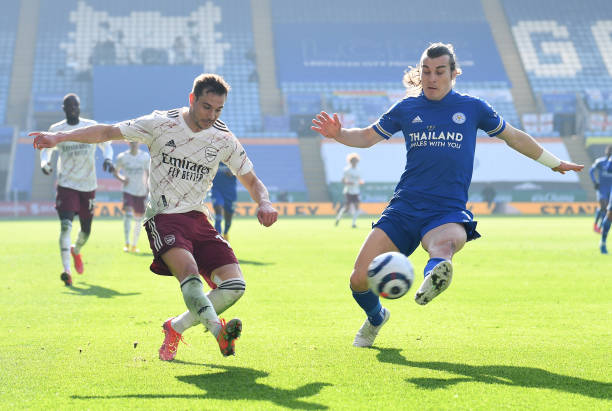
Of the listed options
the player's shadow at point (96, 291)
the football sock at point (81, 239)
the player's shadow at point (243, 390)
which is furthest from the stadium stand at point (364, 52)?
the player's shadow at point (243, 390)

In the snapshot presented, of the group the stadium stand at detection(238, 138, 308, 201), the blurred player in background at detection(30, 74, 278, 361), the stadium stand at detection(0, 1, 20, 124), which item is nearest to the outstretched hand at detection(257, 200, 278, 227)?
the blurred player in background at detection(30, 74, 278, 361)

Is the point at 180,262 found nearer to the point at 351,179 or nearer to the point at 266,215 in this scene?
the point at 266,215

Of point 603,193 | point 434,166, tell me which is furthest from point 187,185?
point 603,193

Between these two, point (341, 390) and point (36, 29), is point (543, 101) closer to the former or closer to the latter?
point (36, 29)

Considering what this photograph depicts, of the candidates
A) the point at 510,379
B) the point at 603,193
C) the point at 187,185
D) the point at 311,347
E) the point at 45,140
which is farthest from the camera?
the point at 603,193

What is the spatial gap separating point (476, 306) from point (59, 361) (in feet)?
16.1

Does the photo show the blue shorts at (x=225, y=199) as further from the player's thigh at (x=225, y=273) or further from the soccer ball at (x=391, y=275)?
the soccer ball at (x=391, y=275)

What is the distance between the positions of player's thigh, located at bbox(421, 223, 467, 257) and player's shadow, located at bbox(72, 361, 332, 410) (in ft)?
4.37

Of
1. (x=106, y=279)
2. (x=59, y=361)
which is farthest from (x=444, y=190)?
(x=106, y=279)

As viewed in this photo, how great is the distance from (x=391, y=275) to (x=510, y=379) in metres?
1.04

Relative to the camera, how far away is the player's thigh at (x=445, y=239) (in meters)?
5.67

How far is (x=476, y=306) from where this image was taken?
351 inches

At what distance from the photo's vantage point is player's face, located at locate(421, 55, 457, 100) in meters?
6.11

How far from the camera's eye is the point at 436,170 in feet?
19.9
